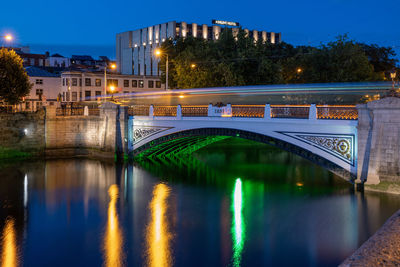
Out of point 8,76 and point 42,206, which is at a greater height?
point 8,76

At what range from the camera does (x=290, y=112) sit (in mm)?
20844

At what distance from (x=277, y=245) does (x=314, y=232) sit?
1.92 meters

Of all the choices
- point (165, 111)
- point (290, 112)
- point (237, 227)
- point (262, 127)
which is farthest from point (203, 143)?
point (237, 227)

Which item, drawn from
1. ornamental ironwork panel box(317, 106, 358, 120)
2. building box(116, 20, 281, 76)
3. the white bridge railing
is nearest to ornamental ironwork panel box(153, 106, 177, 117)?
the white bridge railing

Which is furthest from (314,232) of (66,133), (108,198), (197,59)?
(197,59)

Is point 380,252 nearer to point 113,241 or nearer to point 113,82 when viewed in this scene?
point 113,241

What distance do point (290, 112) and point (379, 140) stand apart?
4.71 m

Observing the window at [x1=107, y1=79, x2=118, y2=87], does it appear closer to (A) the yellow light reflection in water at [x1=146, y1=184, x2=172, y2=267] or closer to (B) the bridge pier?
(A) the yellow light reflection in water at [x1=146, y1=184, x2=172, y2=267]

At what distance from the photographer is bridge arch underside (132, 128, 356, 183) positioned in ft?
65.2

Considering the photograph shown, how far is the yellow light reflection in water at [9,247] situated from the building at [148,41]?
6460 cm

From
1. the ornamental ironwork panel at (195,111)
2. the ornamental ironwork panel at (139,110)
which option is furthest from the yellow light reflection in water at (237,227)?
the ornamental ironwork panel at (139,110)

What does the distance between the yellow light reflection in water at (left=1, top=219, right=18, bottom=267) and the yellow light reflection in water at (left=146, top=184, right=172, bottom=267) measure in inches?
163

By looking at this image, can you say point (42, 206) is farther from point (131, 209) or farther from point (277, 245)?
point (277, 245)

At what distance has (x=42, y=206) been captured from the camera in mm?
18719
